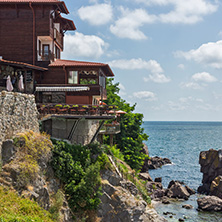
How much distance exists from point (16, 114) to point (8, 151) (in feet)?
11.5

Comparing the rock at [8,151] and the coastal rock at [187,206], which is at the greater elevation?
the rock at [8,151]

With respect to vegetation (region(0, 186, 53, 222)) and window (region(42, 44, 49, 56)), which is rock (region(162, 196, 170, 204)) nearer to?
window (region(42, 44, 49, 56))

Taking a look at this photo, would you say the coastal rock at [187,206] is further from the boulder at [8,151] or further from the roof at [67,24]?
the roof at [67,24]

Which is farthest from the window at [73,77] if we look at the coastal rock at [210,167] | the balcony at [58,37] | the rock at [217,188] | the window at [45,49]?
the coastal rock at [210,167]

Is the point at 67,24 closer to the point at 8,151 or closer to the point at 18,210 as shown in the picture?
the point at 8,151

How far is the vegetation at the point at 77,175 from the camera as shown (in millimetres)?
26078

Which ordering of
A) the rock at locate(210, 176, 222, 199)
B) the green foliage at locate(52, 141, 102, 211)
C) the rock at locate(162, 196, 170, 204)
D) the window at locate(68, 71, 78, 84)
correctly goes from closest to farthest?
the green foliage at locate(52, 141, 102, 211), the window at locate(68, 71, 78, 84), the rock at locate(162, 196, 170, 204), the rock at locate(210, 176, 222, 199)

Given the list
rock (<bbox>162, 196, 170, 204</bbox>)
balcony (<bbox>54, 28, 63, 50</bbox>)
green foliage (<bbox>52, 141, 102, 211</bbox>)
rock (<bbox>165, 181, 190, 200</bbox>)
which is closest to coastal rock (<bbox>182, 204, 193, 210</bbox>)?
rock (<bbox>162, 196, 170, 204</bbox>)

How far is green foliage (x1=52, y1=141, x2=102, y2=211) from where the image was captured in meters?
26.1

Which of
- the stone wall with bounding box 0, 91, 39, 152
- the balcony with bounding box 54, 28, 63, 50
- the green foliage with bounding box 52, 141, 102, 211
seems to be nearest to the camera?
the stone wall with bounding box 0, 91, 39, 152

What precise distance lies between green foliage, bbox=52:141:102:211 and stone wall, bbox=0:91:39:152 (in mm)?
3136

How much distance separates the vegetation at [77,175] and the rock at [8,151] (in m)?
4.21

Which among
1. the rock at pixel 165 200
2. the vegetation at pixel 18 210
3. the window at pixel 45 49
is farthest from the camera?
the rock at pixel 165 200

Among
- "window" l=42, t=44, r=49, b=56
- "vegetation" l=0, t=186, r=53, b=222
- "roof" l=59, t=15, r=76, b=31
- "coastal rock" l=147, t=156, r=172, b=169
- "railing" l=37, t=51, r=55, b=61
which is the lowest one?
"coastal rock" l=147, t=156, r=172, b=169
